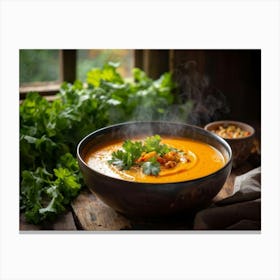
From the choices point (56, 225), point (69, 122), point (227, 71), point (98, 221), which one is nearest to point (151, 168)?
point (98, 221)

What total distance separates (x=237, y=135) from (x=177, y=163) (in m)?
0.60

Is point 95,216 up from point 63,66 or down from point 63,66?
down

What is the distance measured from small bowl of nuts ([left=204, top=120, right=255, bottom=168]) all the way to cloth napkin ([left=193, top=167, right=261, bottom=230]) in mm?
275

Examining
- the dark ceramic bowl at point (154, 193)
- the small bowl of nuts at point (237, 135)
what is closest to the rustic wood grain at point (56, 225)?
the dark ceramic bowl at point (154, 193)

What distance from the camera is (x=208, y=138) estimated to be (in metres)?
2.48

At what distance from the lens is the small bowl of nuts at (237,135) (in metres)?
2.64

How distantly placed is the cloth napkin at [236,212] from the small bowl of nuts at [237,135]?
0.90 ft

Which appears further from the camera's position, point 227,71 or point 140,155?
point 227,71

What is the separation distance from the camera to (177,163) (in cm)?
227

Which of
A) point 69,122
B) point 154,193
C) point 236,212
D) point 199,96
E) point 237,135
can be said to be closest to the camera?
point 154,193

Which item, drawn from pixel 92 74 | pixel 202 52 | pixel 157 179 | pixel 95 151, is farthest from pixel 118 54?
pixel 157 179

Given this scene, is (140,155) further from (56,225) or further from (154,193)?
(56,225)
